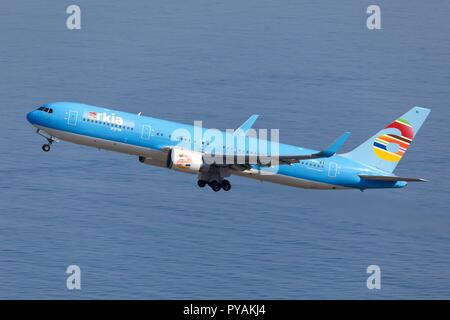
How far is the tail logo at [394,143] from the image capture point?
135 meters

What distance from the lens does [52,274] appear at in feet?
476

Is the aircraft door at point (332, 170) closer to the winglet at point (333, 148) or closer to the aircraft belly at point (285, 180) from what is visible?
the aircraft belly at point (285, 180)

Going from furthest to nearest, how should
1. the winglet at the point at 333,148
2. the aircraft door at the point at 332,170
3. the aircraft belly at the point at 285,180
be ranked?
1. the aircraft door at the point at 332,170
2. the aircraft belly at the point at 285,180
3. the winglet at the point at 333,148

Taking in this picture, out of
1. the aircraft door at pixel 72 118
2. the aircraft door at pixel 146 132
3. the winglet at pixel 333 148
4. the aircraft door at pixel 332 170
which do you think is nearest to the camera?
the winglet at pixel 333 148

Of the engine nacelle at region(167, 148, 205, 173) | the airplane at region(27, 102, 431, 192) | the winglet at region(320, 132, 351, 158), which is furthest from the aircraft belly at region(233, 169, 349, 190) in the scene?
the winglet at region(320, 132, 351, 158)

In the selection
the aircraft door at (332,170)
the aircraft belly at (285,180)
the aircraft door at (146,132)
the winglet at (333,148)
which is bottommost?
the winglet at (333,148)

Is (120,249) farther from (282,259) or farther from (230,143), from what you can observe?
(230,143)

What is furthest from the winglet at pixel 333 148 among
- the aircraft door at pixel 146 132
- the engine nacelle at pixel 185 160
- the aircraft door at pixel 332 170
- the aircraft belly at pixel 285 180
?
the aircraft door at pixel 146 132

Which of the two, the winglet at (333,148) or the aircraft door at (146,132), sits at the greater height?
the aircraft door at (146,132)

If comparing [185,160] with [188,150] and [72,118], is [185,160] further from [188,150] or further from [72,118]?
[72,118]

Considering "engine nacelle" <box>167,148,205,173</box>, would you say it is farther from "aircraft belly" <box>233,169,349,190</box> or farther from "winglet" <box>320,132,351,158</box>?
"winglet" <box>320,132,351,158</box>

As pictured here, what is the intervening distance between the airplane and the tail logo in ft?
11.9

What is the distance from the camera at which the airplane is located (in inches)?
4889

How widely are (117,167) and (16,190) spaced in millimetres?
19261
